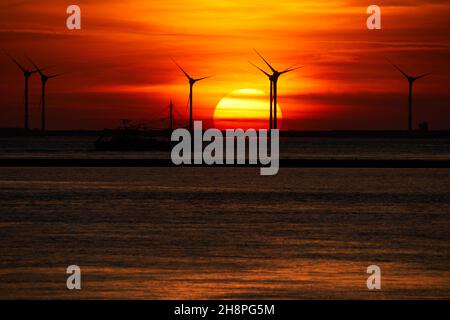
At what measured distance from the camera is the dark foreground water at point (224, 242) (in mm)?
30734

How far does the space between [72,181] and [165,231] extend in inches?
2537

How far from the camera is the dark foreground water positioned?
30734 mm

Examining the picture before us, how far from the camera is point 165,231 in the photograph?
51.1 m

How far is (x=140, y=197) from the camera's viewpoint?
83.5 metres

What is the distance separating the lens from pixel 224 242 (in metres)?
45.5

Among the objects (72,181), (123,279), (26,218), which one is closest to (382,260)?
(123,279)

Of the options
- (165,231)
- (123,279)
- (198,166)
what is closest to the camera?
A: (123,279)

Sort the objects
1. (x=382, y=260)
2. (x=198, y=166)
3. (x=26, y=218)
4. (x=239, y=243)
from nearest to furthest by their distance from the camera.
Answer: (x=382, y=260) → (x=239, y=243) → (x=26, y=218) → (x=198, y=166)

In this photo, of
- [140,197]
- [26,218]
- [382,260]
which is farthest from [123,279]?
[140,197]
